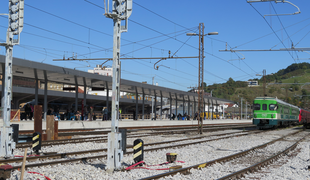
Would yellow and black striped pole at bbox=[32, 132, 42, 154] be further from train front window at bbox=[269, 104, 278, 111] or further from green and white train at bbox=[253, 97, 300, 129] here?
train front window at bbox=[269, 104, 278, 111]

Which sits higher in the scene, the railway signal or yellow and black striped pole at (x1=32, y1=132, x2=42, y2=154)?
the railway signal

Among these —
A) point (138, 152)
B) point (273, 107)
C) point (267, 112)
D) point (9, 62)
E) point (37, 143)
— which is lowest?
point (138, 152)

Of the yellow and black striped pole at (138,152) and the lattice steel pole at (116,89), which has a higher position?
the lattice steel pole at (116,89)

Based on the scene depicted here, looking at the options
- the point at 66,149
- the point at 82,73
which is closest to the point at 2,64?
the point at 82,73

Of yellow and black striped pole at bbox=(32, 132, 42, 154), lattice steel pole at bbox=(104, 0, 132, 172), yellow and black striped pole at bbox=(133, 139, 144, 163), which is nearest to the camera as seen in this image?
lattice steel pole at bbox=(104, 0, 132, 172)

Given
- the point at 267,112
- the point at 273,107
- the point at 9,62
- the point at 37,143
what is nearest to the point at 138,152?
the point at 37,143

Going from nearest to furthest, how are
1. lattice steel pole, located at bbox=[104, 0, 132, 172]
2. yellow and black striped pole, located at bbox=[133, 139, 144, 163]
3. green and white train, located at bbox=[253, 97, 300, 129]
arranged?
lattice steel pole, located at bbox=[104, 0, 132, 172], yellow and black striped pole, located at bbox=[133, 139, 144, 163], green and white train, located at bbox=[253, 97, 300, 129]

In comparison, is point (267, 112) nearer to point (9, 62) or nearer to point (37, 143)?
point (37, 143)

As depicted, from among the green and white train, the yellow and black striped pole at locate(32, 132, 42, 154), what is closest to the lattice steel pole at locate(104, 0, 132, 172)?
the yellow and black striped pole at locate(32, 132, 42, 154)

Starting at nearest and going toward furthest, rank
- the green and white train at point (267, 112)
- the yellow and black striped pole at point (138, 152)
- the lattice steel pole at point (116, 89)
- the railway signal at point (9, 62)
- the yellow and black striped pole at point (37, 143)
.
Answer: the lattice steel pole at point (116, 89) < the yellow and black striped pole at point (138, 152) < the railway signal at point (9, 62) < the yellow and black striped pole at point (37, 143) < the green and white train at point (267, 112)

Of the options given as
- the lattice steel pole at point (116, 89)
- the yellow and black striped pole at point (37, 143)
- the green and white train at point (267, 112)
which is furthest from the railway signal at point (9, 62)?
the green and white train at point (267, 112)

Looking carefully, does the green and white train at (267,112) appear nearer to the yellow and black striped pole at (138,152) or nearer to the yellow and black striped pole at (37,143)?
the yellow and black striped pole at (138,152)

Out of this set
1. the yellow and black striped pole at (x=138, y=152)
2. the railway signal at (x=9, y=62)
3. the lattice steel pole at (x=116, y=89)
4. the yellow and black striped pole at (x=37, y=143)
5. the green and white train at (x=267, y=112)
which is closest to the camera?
the lattice steel pole at (x=116, y=89)

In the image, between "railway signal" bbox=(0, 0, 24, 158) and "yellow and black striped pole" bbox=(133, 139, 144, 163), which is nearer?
"yellow and black striped pole" bbox=(133, 139, 144, 163)
